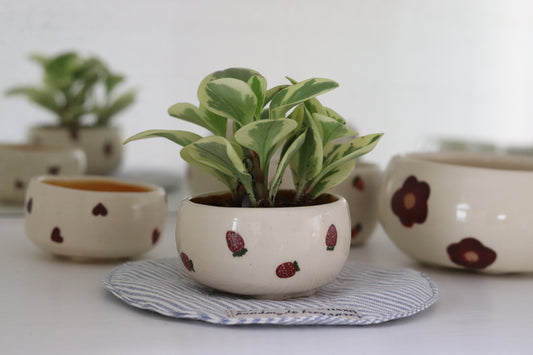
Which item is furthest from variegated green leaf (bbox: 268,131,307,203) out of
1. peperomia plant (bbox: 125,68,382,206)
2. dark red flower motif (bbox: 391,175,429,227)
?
dark red flower motif (bbox: 391,175,429,227)

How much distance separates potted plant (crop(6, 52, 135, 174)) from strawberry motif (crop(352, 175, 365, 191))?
268 millimetres

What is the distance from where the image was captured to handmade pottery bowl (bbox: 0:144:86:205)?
734 millimetres

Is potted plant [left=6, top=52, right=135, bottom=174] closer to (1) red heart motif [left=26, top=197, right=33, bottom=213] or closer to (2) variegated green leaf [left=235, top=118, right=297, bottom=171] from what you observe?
(1) red heart motif [left=26, top=197, right=33, bottom=213]

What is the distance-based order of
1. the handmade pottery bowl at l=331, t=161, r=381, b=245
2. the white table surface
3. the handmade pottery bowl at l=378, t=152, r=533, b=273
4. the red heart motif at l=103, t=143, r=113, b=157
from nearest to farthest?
the white table surface
the handmade pottery bowl at l=378, t=152, r=533, b=273
the handmade pottery bowl at l=331, t=161, r=381, b=245
the red heart motif at l=103, t=143, r=113, b=157

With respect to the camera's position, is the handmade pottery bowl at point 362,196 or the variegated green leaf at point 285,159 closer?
the variegated green leaf at point 285,159

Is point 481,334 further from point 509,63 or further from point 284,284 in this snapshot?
point 509,63

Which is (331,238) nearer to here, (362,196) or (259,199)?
(259,199)

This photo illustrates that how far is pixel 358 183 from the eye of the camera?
0.67m

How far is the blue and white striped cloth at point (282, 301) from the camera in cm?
42

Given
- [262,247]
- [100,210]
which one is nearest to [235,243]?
[262,247]

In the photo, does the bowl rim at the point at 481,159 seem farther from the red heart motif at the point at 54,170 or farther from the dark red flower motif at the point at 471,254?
the red heart motif at the point at 54,170

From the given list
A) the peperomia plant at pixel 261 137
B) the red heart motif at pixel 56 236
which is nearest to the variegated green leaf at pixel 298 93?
the peperomia plant at pixel 261 137

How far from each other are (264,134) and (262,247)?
0.07 m

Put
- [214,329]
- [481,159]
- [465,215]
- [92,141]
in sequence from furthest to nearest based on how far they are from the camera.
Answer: [92,141] < [481,159] < [465,215] < [214,329]
